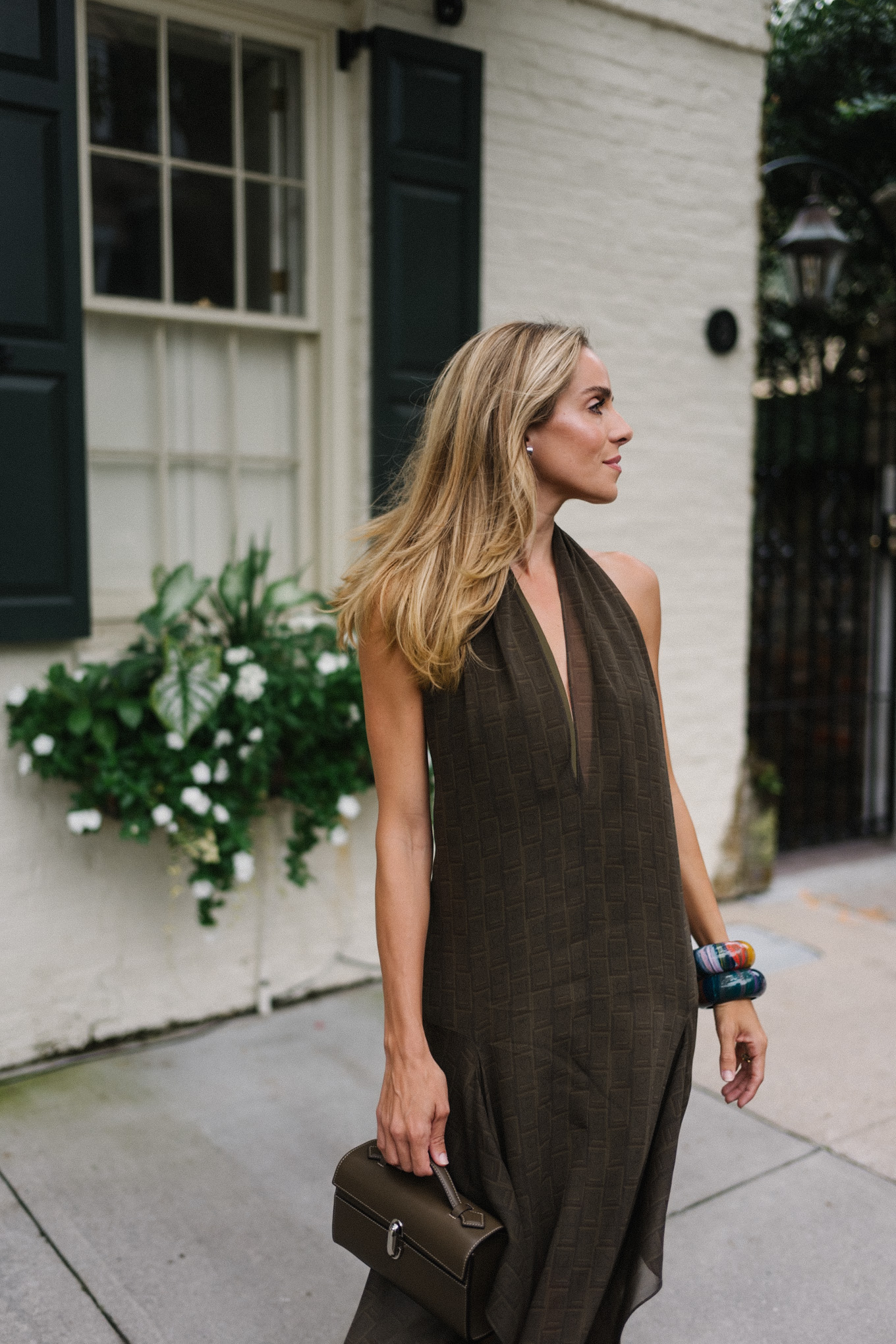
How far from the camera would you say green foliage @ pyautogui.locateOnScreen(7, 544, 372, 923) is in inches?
132

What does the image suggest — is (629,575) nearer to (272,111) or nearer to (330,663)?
(330,663)

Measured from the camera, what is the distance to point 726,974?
1.87m

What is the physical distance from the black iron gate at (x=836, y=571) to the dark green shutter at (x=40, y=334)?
342 cm

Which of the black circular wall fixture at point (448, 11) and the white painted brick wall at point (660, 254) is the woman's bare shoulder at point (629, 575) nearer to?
the white painted brick wall at point (660, 254)

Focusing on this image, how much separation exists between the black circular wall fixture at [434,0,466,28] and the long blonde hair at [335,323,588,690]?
285 cm

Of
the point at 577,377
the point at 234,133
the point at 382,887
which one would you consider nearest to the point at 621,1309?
the point at 382,887

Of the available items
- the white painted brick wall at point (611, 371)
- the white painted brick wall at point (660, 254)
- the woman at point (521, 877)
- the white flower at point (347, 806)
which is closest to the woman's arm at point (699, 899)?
the woman at point (521, 877)

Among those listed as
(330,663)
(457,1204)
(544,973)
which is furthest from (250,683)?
(457,1204)

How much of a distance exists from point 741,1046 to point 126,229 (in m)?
3.21

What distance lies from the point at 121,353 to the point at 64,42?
0.92 m

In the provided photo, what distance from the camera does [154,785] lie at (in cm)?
347

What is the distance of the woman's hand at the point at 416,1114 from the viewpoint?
1652 millimetres

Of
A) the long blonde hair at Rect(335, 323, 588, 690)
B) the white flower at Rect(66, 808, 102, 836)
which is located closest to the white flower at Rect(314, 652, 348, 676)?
the white flower at Rect(66, 808, 102, 836)

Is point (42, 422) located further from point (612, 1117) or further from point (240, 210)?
point (612, 1117)
